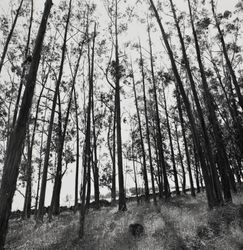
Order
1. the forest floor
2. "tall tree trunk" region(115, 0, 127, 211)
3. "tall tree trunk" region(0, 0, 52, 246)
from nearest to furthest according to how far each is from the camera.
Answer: "tall tree trunk" region(0, 0, 52, 246)
the forest floor
"tall tree trunk" region(115, 0, 127, 211)

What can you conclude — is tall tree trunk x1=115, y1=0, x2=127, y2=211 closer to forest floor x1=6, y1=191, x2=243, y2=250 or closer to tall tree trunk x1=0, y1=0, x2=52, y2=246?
forest floor x1=6, y1=191, x2=243, y2=250

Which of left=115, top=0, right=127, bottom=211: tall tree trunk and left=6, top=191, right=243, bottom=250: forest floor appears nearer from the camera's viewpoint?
left=6, top=191, right=243, bottom=250: forest floor

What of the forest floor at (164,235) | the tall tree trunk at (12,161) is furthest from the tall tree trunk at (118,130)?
the tall tree trunk at (12,161)

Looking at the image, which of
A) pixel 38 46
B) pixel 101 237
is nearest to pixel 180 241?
pixel 101 237

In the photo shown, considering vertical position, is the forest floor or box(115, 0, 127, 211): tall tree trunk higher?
box(115, 0, 127, 211): tall tree trunk

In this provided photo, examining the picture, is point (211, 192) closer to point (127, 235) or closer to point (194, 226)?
point (194, 226)

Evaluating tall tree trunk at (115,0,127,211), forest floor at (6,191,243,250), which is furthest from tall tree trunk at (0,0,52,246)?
tall tree trunk at (115,0,127,211)

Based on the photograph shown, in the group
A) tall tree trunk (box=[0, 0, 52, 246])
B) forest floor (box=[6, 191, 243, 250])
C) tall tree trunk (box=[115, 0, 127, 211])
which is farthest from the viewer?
tall tree trunk (box=[115, 0, 127, 211])

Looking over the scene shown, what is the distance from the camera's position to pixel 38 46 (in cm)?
606

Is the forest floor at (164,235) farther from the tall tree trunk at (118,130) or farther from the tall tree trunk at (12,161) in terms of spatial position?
the tall tree trunk at (12,161)

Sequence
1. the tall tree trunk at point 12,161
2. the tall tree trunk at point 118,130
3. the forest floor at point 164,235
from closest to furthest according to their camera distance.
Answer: the tall tree trunk at point 12,161 → the forest floor at point 164,235 → the tall tree trunk at point 118,130

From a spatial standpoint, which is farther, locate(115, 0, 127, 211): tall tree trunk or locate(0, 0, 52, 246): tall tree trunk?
locate(115, 0, 127, 211): tall tree trunk

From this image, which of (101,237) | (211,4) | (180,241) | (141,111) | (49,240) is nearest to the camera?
(180,241)

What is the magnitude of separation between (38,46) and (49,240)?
21.8 ft
